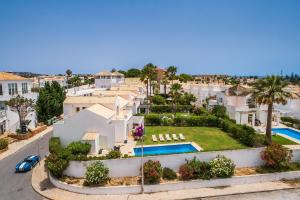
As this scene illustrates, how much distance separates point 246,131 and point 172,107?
2743 centimetres

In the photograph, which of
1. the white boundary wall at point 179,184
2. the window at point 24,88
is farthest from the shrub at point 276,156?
the window at point 24,88

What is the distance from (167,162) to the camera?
82.7ft

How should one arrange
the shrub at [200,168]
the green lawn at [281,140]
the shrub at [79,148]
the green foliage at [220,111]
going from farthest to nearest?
1. the green foliage at [220,111]
2. the green lawn at [281,140]
3. the shrub at [79,148]
4. the shrub at [200,168]

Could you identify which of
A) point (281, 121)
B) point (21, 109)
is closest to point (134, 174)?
point (21, 109)

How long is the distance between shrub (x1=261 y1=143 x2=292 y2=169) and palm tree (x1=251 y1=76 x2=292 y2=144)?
407 centimetres

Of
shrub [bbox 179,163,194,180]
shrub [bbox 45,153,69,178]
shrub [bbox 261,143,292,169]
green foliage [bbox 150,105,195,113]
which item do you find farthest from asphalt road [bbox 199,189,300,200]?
green foliage [bbox 150,105,195,113]

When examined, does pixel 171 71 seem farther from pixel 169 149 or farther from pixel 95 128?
pixel 95 128

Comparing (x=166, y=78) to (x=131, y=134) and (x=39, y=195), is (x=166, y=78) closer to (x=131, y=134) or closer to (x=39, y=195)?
(x=131, y=134)

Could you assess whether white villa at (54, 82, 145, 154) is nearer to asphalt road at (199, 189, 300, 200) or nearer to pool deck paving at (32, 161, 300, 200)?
pool deck paving at (32, 161, 300, 200)

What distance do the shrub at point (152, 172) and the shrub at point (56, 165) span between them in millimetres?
7991

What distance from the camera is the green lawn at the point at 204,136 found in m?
32.6

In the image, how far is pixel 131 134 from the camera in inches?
1511

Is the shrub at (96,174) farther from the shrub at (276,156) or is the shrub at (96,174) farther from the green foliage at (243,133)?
the green foliage at (243,133)

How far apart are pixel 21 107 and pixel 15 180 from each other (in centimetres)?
1798
